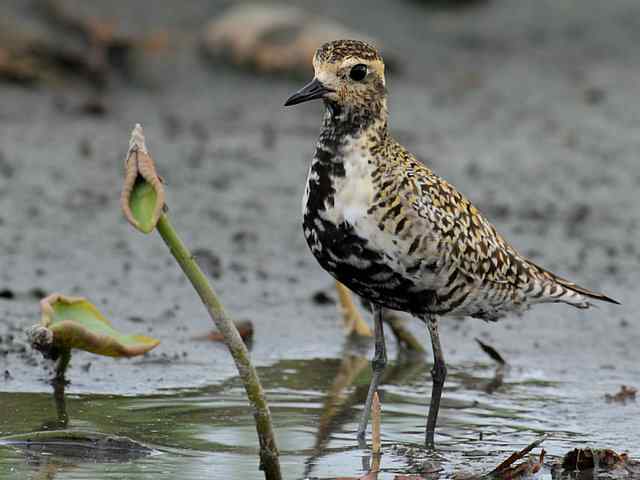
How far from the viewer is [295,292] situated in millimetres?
10727

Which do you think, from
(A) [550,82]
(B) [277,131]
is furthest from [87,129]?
(A) [550,82]

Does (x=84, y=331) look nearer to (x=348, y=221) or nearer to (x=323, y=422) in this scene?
(x=323, y=422)

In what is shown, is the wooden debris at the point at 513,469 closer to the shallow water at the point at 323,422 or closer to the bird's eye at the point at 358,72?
the shallow water at the point at 323,422

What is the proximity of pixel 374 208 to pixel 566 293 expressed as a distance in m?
1.89

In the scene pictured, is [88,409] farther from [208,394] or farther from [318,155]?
[318,155]

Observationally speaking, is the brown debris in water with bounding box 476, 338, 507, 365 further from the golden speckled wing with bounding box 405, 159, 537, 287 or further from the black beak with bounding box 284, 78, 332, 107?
the black beak with bounding box 284, 78, 332, 107

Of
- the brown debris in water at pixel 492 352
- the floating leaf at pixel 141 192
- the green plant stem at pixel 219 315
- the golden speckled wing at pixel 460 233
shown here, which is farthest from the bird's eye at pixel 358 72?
the brown debris in water at pixel 492 352

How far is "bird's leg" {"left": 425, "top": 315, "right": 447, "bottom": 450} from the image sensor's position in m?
7.38

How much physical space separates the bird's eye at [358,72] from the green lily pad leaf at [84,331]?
1790 mm

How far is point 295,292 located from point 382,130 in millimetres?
3801

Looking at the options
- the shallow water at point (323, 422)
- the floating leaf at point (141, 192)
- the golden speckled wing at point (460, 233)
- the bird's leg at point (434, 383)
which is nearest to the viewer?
the floating leaf at point (141, 192)

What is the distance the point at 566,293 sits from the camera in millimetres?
8234

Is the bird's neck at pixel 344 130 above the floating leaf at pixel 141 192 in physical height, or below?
above

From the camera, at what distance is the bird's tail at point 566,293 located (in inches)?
321
